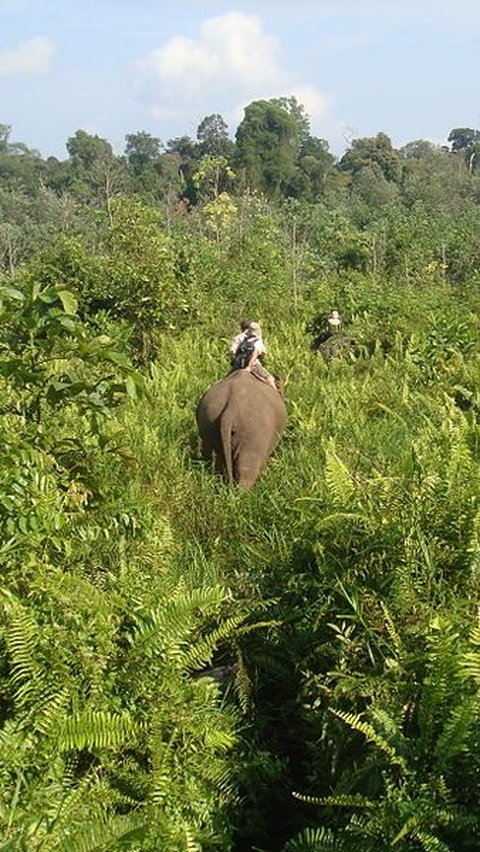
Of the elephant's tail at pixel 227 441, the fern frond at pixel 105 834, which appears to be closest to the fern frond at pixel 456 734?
the fern frond at pixel 105 834

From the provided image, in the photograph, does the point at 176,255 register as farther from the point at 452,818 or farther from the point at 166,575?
the point at 452,818

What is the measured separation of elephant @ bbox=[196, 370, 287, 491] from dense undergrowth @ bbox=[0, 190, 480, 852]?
1.15 m

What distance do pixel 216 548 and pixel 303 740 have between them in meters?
1.67

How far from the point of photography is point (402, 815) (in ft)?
9.93

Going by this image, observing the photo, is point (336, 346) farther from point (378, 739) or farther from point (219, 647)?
point (378, 739)

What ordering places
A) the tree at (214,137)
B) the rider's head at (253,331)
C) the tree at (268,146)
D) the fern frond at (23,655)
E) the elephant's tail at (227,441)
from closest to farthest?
the fern frond at (23,655) → the elephant's tail at (227,441) → the rider's head at (253,331) → the tree at (268,146) → the tree at (214,137)

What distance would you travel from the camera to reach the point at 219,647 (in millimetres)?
4562

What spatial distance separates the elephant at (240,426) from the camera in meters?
6.84

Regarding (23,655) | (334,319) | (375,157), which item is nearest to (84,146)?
(375,157)

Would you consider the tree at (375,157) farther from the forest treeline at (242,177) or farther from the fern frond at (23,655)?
the fern frond at (23,655)

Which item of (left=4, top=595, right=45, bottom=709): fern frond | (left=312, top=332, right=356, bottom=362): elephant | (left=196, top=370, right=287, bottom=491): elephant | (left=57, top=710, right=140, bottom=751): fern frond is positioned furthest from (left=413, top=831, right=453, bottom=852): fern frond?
(left=312, top=332, right=356, bottom=362): elephant

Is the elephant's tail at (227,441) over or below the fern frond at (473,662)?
below

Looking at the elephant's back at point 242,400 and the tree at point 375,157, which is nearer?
the elephant's back at point 242,400

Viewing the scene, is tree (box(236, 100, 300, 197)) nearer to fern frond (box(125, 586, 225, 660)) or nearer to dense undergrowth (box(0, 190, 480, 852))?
Result: dense undergrowth (box(0, 190, 480, 852))
